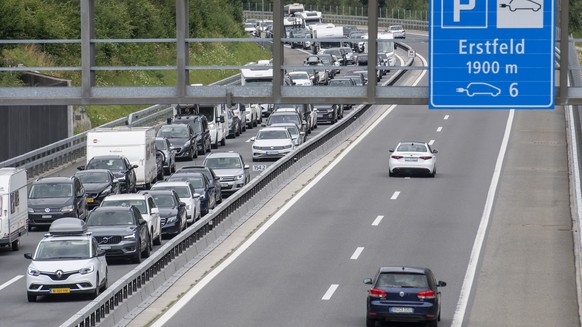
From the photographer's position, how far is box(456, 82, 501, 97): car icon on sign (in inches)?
846

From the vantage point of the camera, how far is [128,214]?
127 feet

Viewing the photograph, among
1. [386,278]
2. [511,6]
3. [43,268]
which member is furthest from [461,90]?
[43,268]

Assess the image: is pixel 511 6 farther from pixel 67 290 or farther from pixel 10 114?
pixel 10 114

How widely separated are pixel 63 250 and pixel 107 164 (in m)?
17.5

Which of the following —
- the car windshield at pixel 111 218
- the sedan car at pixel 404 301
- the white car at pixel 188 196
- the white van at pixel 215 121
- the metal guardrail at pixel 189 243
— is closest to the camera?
the metal guardrail at pixel 189 243

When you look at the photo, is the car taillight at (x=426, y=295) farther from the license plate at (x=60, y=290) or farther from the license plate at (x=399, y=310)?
the license plate at (x=60, y=290)

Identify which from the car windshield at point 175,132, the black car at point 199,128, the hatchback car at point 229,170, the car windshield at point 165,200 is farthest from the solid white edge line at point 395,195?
the black car at point 199,128

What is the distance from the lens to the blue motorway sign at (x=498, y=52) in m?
21.5

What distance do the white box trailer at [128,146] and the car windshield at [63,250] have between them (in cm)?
1827

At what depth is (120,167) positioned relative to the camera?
51062 mm

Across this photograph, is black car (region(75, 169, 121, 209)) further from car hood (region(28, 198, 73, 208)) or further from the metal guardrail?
the metal guardrail

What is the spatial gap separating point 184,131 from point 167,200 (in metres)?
20.1

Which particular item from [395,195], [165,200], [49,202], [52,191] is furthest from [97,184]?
[395,195]

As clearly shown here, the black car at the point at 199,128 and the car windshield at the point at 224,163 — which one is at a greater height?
the black car at the point at 199,128
